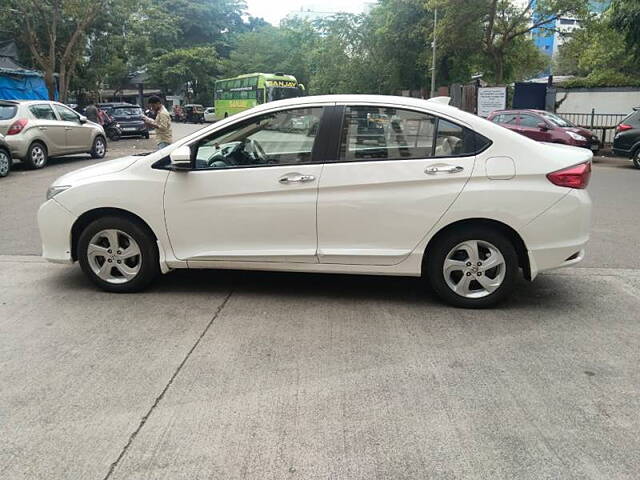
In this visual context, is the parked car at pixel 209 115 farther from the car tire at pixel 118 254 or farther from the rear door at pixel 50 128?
the car tire at pixel 118 254

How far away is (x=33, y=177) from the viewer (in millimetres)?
12852

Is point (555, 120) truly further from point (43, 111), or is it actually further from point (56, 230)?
point (56, 230)

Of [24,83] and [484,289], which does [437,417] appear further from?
[24,83]

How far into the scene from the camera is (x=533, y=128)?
56.4ft

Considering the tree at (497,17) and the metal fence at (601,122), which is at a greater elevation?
the tree at (497,17)

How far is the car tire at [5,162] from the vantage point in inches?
497

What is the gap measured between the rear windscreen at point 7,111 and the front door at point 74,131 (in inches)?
49.8

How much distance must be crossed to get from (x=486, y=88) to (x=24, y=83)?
19169 millimetres

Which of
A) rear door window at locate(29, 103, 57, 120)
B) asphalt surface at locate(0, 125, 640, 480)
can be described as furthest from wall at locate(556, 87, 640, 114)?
asphalt surface at locate(0, 125, 640, 480)

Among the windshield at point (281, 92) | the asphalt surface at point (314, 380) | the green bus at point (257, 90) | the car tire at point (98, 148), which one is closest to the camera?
the asphalt surface at point (314, 380)

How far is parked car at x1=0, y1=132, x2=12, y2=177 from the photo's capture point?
12.6 metres

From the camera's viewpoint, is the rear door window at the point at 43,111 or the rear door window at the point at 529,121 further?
the rear door window at the point at 529,121

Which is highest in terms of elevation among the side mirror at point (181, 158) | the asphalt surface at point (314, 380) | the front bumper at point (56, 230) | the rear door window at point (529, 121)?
the rear door window at point (529, 121)

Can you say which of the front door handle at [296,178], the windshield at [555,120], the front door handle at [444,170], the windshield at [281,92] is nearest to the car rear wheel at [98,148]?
the windshield at [555,120]
